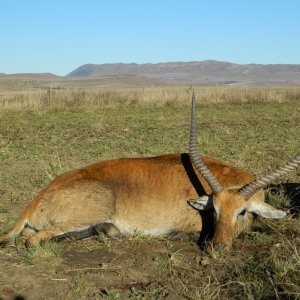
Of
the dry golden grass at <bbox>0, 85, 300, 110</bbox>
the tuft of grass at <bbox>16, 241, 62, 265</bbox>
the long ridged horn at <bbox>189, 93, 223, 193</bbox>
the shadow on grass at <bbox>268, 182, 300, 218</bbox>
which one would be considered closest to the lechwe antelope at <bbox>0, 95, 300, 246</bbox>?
the long ridged horn at <bbox>189, 93, 223, 193</bbox>

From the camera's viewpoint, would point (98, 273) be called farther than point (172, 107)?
No

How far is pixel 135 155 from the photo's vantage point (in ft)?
34.2

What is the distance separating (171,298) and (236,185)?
6.17 ft

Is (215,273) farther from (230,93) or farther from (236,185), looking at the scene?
(230,93)

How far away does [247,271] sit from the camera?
4320 millimetres

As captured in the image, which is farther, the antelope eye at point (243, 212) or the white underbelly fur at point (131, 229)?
the white underbelly fur at point (131, 229)

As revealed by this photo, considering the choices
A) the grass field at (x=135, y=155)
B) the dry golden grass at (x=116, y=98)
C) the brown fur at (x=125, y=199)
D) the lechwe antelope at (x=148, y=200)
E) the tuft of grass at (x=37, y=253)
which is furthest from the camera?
the dry golden grass at (x=116, y=98)

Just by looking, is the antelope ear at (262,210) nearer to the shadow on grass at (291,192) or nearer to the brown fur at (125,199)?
the brown fur at (125,199)

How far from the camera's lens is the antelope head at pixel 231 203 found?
4.93 m

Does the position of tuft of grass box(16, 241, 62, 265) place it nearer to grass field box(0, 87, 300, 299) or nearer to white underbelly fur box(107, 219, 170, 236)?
grass field box(0, 87, 300, 299)

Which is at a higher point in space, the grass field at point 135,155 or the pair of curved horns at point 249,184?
the pair of curved horns at point 249,184

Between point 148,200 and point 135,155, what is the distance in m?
4.92

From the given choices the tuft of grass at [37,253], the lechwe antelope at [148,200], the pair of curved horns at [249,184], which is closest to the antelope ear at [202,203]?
the lechwe antelope at [148,200]

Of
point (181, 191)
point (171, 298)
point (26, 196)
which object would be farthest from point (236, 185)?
point (26, 196)
